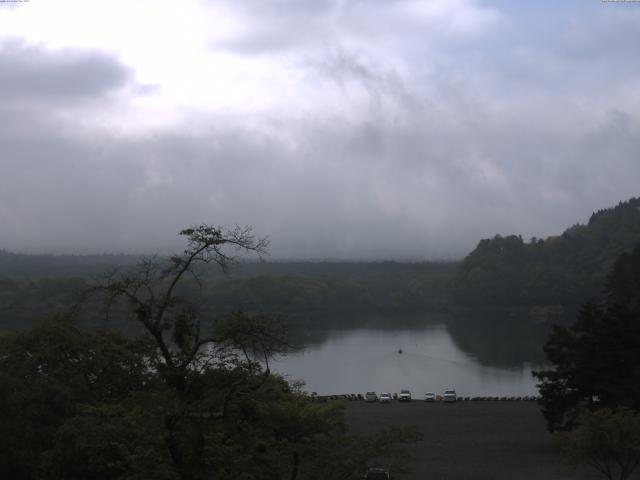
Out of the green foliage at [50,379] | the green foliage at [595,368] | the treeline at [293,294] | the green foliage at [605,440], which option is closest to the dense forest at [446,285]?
the treeline at [293,294]

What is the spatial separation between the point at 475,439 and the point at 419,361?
19.4 m

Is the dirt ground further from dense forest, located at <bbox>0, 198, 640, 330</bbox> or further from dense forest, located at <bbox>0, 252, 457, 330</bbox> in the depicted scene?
dense forest, located at <bbox>0, 198, 640, 330</bbox>

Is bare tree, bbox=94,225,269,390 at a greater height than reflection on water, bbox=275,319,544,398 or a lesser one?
greater

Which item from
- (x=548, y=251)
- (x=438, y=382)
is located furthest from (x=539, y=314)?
(x=438, y=382)

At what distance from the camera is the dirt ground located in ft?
46.0

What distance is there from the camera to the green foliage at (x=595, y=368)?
15.2m

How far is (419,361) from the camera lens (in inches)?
1432

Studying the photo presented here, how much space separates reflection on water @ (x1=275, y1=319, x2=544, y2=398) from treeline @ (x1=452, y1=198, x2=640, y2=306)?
54.1 feet

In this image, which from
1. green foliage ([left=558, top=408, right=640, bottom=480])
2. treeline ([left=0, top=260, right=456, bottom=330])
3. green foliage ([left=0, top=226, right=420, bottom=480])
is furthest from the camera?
treeline ([left=0, top=260, right=456, bottom=330])

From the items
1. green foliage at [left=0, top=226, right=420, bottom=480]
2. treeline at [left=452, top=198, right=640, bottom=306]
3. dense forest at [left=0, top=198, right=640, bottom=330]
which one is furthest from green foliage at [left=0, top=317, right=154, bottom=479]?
treeline at [left=452, top=198, right=640, bottom=306]

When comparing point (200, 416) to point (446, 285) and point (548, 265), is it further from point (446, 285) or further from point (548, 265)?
point (446, 285)

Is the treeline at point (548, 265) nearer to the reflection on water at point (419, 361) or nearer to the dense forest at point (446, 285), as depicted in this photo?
the dense forest at point (446, 285)

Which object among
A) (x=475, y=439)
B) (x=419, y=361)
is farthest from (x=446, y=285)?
(x=475, y=439)

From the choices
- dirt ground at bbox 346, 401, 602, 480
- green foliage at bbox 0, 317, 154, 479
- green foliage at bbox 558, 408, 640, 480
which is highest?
green foliage at bbox 0, 317, 154, 479
